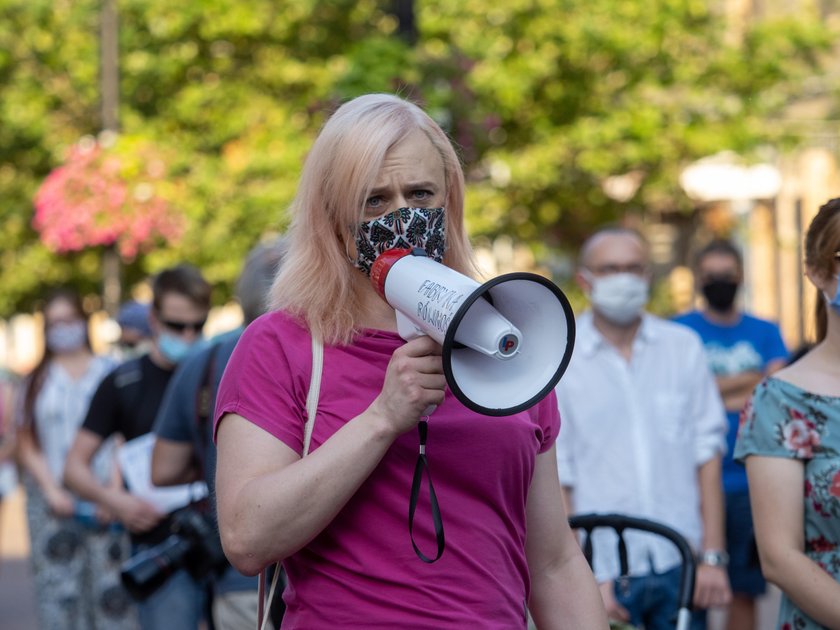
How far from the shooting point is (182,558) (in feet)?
17.4

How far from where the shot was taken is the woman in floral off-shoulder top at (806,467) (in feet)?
11.7

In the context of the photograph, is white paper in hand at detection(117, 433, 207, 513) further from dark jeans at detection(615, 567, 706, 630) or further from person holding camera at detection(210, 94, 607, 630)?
person holding camera at detection(210, 94, 607, 630)

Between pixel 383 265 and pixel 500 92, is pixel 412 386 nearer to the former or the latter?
pixel 383 265

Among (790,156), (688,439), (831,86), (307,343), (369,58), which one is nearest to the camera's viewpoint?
(307,343)

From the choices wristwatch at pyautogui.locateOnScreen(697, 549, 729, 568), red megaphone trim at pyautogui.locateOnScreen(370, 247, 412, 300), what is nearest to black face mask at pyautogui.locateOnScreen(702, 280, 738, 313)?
wristwatch at pyautogui.locateOnScreen(697, 549, 729, 568)

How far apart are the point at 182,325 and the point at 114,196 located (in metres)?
8.13

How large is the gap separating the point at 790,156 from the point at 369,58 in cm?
717

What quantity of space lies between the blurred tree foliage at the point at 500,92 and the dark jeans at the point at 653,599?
6.59m

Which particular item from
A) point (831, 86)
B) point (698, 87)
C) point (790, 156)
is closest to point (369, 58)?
point (698, 87)

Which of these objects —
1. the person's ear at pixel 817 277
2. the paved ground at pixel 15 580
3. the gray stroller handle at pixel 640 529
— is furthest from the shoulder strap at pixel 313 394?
the paved ground at pixel 15 580

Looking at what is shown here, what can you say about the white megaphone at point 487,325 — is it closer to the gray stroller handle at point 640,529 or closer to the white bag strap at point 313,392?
the white bag strap at point 313,392

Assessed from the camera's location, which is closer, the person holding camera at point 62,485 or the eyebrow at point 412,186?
the eyebrow at point 412,186

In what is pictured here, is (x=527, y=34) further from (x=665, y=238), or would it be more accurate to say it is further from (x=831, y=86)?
(x=665, y=238)

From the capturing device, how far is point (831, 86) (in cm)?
1698
